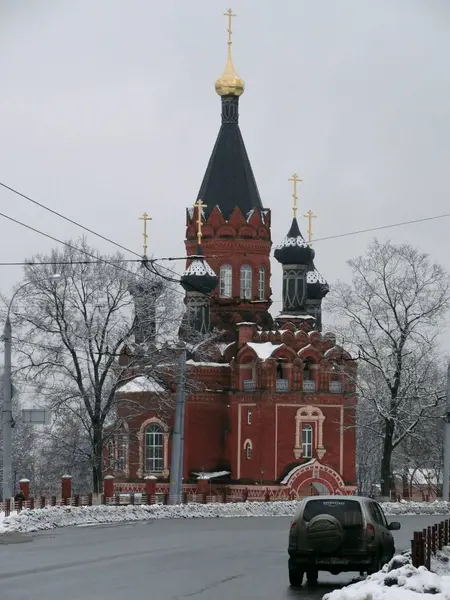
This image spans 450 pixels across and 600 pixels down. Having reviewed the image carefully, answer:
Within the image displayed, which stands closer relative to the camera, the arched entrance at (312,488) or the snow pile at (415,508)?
the snow pile at (415,508)

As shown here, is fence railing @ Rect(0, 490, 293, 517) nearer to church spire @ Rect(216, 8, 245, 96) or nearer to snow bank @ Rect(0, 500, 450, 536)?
snow bank @ Rect(0, 500, 450, 536)

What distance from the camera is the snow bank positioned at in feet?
111

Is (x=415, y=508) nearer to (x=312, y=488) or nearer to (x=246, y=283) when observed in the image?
(x=312, y=488)

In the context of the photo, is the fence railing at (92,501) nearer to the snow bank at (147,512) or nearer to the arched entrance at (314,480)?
the snow bank at (147,512)

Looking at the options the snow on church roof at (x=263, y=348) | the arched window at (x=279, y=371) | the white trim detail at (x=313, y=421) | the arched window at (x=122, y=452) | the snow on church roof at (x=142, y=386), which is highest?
the snow on church roof at (x=263, y=348)

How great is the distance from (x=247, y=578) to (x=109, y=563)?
280cm

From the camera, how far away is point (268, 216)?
76.8 meters

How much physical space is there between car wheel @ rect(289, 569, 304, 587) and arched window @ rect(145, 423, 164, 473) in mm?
49462

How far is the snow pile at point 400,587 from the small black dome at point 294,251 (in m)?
57.7

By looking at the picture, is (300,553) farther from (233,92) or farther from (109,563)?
(233,92)

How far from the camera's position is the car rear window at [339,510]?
20.0 meters

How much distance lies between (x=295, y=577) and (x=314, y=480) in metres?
48.7

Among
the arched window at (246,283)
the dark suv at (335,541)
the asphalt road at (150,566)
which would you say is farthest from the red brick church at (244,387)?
the dark suv at (335,541)

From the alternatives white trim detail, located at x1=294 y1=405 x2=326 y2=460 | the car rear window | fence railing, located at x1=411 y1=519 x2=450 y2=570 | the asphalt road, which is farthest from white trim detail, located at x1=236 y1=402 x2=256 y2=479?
the car rear window
